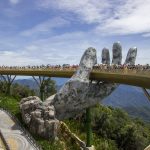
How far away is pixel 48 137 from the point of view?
148ft

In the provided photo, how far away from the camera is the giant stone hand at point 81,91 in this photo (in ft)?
157

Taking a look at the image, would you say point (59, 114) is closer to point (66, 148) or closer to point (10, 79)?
point (66, 148)

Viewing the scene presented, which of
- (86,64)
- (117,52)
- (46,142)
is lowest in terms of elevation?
(46,142)

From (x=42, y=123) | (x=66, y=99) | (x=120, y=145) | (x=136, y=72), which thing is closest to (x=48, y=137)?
(x=42, y=123)

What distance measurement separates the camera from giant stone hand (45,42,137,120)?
157 feet

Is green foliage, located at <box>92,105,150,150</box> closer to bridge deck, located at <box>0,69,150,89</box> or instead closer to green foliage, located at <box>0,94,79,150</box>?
bridge deck, located at <box>0,69,150,89</box>

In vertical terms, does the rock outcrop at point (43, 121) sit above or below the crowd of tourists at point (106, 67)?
below

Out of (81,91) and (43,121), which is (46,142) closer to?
(43,121)

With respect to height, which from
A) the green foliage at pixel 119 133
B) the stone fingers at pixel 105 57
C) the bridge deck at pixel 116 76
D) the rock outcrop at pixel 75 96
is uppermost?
the stone fingers at pixel 105 57

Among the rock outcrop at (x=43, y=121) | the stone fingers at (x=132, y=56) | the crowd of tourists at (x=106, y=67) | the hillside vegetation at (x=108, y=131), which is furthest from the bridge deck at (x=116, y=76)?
the hillside vegetation at (x=108, y=131)

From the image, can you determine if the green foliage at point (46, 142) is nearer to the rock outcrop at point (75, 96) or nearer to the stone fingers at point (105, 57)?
the rock outcrop at point (75, 96)

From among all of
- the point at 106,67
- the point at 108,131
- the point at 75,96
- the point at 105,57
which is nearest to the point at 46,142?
the point at 75,96

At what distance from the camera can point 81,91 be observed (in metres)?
48.0

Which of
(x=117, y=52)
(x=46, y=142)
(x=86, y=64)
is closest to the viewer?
(x=46, y=142)
